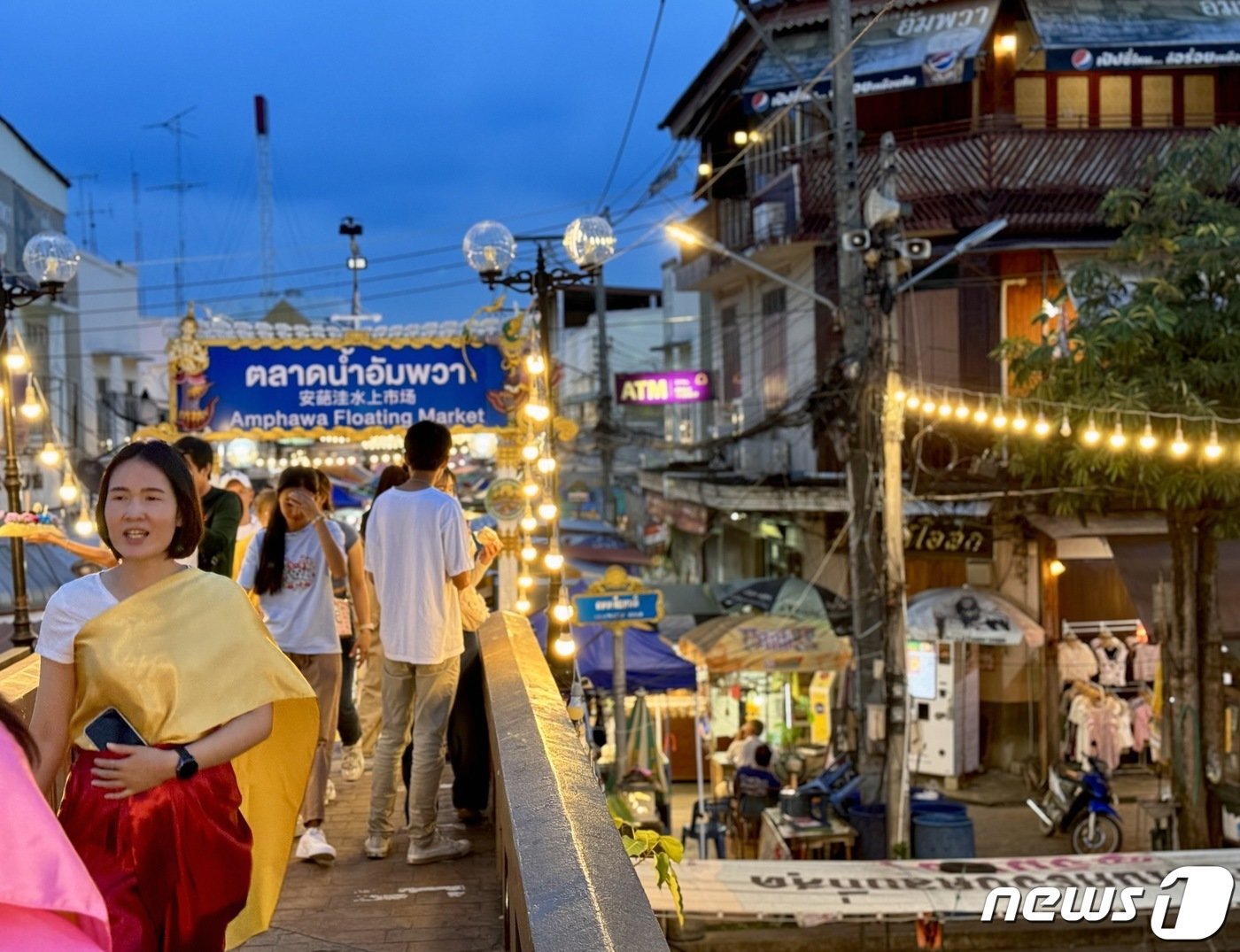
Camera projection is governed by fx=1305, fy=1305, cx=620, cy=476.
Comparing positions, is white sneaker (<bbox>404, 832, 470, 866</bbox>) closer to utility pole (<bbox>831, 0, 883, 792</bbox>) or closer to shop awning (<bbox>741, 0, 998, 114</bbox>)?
utility pole (<bbox>831, 0, 883, 792</bbox>)

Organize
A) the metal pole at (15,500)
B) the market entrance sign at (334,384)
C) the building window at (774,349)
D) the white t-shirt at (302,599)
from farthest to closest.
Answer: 1. the building window at (774,349)
2. the market entrance sign at (334,384)
3. the metal pole at (15,500)
4. the white t-shirt at (302,599)

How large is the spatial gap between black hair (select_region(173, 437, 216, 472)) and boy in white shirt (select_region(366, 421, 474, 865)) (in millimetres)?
739

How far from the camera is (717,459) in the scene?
26.3 m

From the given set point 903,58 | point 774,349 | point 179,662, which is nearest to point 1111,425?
point 903,58

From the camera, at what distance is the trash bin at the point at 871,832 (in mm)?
13180

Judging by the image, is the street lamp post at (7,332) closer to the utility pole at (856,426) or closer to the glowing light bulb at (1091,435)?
the utility pole at (856,426)

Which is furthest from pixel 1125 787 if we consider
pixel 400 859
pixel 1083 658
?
pixel 400 859

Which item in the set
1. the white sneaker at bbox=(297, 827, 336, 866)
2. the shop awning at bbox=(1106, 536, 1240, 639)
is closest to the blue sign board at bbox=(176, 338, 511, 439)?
the white sneaker at bbox=(297, 827, 336, 866)

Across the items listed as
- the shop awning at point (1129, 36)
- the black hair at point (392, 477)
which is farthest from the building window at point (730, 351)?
the black hair at point (392, 477)

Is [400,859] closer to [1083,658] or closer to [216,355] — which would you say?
[216,355]

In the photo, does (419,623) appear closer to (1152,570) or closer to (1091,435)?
(1091,435)

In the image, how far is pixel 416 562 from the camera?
→ 5.68 m

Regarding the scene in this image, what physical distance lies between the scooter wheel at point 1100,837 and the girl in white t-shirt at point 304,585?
10.7 metres

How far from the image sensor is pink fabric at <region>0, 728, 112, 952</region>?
2084 millimetres
